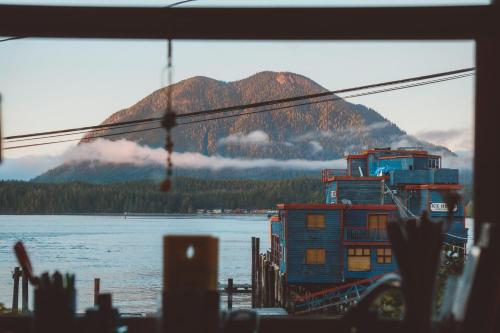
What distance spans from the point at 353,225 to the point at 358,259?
1.65 meters

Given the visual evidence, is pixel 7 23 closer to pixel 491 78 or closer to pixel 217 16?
pixel 217 16

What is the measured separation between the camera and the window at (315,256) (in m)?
30.5

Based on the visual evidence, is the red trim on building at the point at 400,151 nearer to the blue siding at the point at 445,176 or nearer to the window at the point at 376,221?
the blue siding at the point at 445,176

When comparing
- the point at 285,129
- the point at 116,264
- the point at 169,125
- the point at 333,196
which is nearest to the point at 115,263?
the point at 116,264

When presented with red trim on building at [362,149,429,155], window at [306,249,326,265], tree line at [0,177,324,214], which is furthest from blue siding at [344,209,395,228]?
tree line at [0,177,324,214]

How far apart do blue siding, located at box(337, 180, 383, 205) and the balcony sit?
120 inches

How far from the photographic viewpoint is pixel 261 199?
84.8m

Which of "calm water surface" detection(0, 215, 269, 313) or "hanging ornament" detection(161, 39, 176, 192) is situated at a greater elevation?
"hanging ornament" detection(161, 39, 176, 192)

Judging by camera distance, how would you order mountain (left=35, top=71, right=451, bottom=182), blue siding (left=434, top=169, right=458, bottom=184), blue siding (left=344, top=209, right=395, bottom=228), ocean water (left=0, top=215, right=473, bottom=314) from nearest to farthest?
blue siding (left=344, top=209, right=395, bottom=228) < blue siding (left=434, top=169, right=458, bottom=184) < ocean water (left=0, top=215, right=473, bottom=314) < mountain (left=35, top=71, right=451, bottom=182)

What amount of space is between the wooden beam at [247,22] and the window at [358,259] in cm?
2859

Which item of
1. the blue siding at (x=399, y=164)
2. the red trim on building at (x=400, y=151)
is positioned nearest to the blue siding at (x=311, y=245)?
the blue siding at (x=399, y=164)

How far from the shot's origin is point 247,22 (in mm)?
2490

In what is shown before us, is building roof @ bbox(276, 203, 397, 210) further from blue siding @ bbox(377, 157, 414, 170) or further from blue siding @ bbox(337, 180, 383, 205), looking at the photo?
blue siding @ bbox(377, 157, 414, 170)

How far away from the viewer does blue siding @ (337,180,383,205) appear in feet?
112
